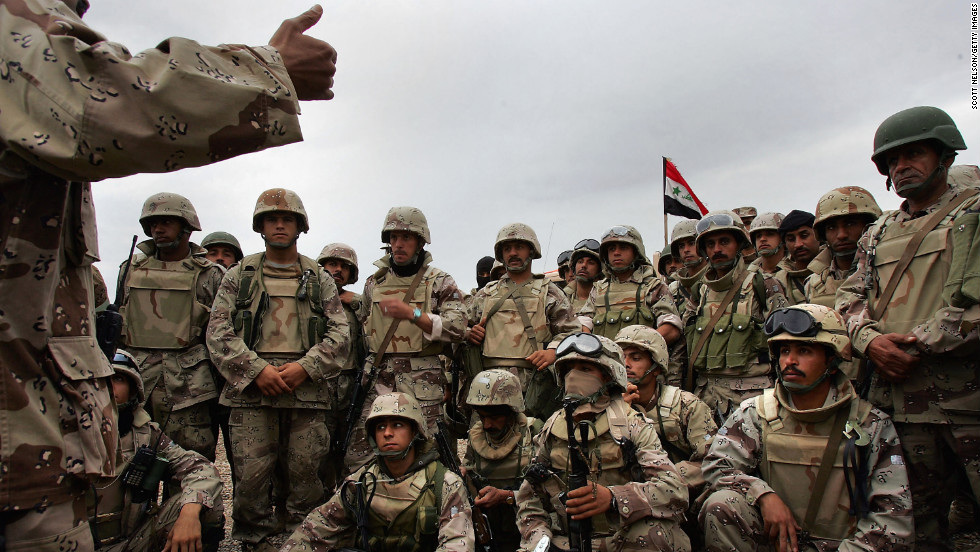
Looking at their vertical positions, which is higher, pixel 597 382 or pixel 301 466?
pixel 597 382

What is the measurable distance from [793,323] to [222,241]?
6.74 m

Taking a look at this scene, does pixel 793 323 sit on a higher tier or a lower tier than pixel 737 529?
higher

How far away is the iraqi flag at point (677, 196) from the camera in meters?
12.3

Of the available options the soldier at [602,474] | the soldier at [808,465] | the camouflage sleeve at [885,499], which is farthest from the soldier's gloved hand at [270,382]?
the camouflage sleeve at [885,499]

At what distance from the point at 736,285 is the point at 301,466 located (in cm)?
433

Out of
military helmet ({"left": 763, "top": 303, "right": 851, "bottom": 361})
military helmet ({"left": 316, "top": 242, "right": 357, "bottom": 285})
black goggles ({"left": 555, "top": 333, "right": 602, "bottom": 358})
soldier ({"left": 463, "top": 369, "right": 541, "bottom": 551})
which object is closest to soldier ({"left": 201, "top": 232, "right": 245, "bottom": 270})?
military helmet ({"left": 316, "top": 242, "right": 357, "bottom": 285})

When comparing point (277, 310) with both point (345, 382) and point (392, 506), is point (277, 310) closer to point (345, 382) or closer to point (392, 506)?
point (345, 382)

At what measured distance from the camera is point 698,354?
6000mm

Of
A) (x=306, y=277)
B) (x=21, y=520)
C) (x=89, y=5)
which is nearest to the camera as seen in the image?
(x=21, y=520)

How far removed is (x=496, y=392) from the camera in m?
5.11

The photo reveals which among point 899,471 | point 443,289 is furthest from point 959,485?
point 443,289

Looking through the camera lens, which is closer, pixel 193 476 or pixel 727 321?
pixel 193 476

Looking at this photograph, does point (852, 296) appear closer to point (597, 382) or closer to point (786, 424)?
point (786, 424)

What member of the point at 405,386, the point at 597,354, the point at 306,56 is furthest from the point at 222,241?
the point at 306,56
